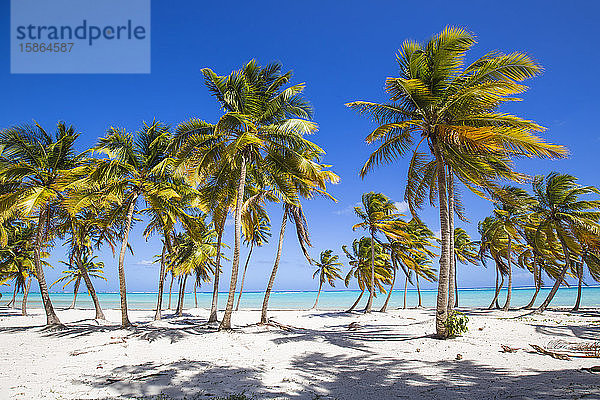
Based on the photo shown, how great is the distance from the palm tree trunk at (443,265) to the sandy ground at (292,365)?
634 mm

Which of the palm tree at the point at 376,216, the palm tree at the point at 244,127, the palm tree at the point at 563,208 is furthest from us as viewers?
the palm tree at the point at 376,216

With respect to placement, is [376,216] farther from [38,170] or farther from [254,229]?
[38,170]

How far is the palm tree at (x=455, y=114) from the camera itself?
10.1m

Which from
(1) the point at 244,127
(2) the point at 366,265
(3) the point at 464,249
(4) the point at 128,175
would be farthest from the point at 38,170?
(3) the point at 464,249

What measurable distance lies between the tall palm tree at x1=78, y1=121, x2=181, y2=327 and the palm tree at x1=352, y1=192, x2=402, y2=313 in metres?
16.0

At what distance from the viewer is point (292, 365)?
8.33 meters

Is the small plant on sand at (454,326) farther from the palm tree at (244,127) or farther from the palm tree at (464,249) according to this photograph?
the palm tree at (464,249)

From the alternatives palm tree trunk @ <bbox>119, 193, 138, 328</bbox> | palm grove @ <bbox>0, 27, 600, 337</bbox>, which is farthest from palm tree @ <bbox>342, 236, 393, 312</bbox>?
palm tree trunk @ <bbox>119, 193, 138, 328</bbox>

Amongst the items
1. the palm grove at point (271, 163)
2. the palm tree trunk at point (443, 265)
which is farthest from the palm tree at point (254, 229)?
the palm tree trunk at point (443, 265)

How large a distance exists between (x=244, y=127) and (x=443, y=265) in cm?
975

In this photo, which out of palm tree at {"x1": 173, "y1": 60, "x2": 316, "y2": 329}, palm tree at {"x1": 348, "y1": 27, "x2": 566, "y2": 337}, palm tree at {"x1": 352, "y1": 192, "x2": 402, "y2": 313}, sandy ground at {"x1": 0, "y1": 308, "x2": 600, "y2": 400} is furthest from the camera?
palm tree at {"x1": 352, "y1": 192, "x2": 402, "y2": 313}

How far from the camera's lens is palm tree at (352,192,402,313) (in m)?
26.0

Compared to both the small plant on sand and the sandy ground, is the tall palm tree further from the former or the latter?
the small plant on sand

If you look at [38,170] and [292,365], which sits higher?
→ [38,170]
